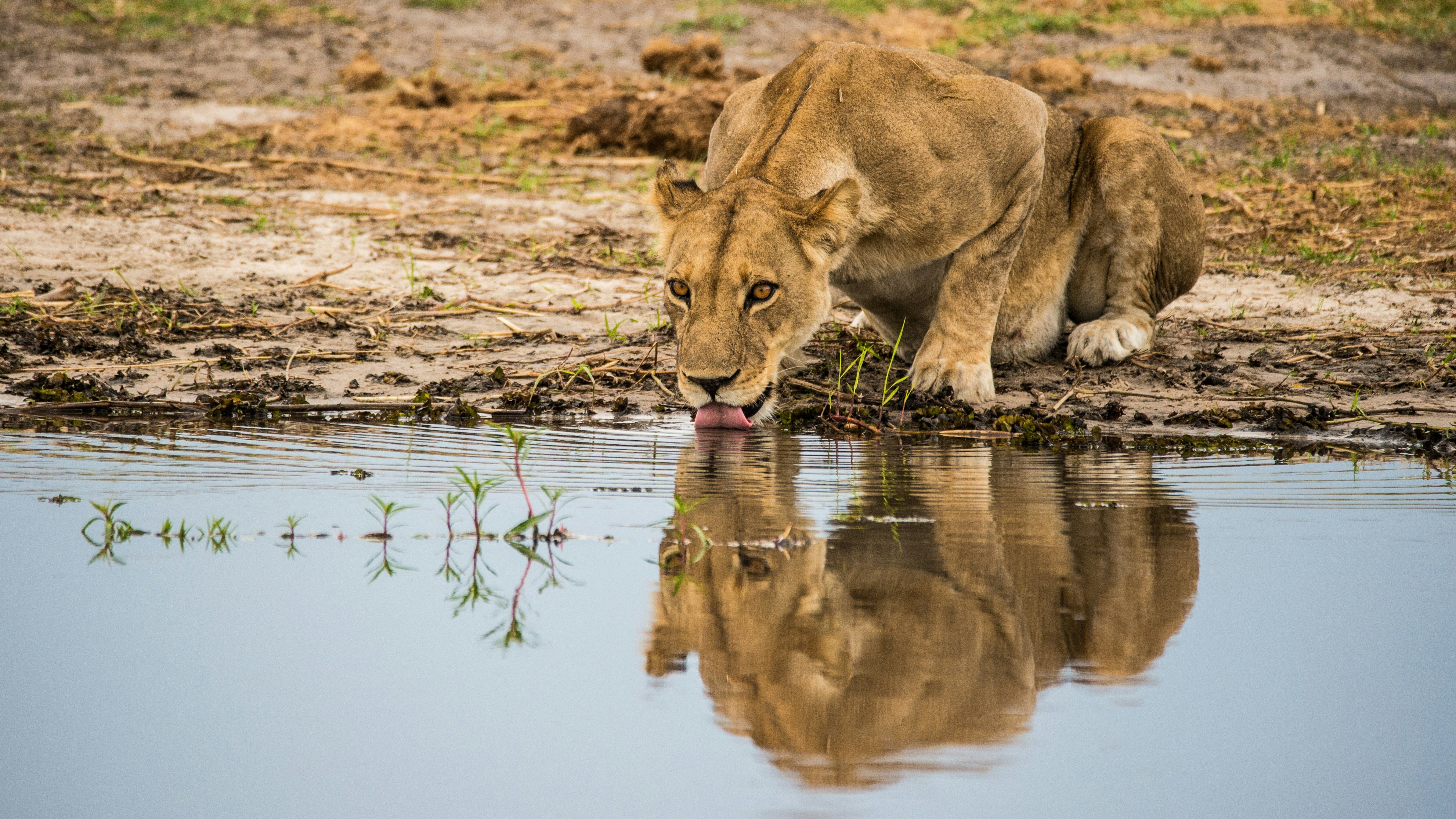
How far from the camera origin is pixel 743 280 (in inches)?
163

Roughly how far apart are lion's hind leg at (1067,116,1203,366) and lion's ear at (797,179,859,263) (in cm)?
196

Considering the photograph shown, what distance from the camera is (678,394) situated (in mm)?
5078

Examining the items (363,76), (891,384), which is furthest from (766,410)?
(363,76)

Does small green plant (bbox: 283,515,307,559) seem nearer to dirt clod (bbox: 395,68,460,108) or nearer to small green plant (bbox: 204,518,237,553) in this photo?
small green plant (bbox: 204,518,237,553)

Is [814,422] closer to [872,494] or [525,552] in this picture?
[872,494]

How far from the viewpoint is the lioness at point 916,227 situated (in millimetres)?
4207

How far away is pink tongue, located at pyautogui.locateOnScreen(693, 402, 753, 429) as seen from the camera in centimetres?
426

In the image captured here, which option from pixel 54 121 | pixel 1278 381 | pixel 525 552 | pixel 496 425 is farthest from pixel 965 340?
pixel 54 121

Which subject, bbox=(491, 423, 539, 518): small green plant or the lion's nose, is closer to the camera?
bbox=(491, 423, 539, 518): small green plant

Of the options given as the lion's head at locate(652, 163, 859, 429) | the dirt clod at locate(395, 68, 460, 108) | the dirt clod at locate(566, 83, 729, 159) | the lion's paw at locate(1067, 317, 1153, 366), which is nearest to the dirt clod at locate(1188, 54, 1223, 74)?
the dirt clod at locate(566, 83, 729, 159)

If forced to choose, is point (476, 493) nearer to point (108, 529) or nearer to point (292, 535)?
point (292, 535)

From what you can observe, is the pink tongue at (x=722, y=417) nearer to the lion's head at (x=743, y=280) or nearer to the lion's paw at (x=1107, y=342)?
the lion's head at (x=743, y=280)

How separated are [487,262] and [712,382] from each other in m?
3.74

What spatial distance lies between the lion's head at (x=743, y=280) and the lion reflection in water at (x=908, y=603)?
1.42 feet
